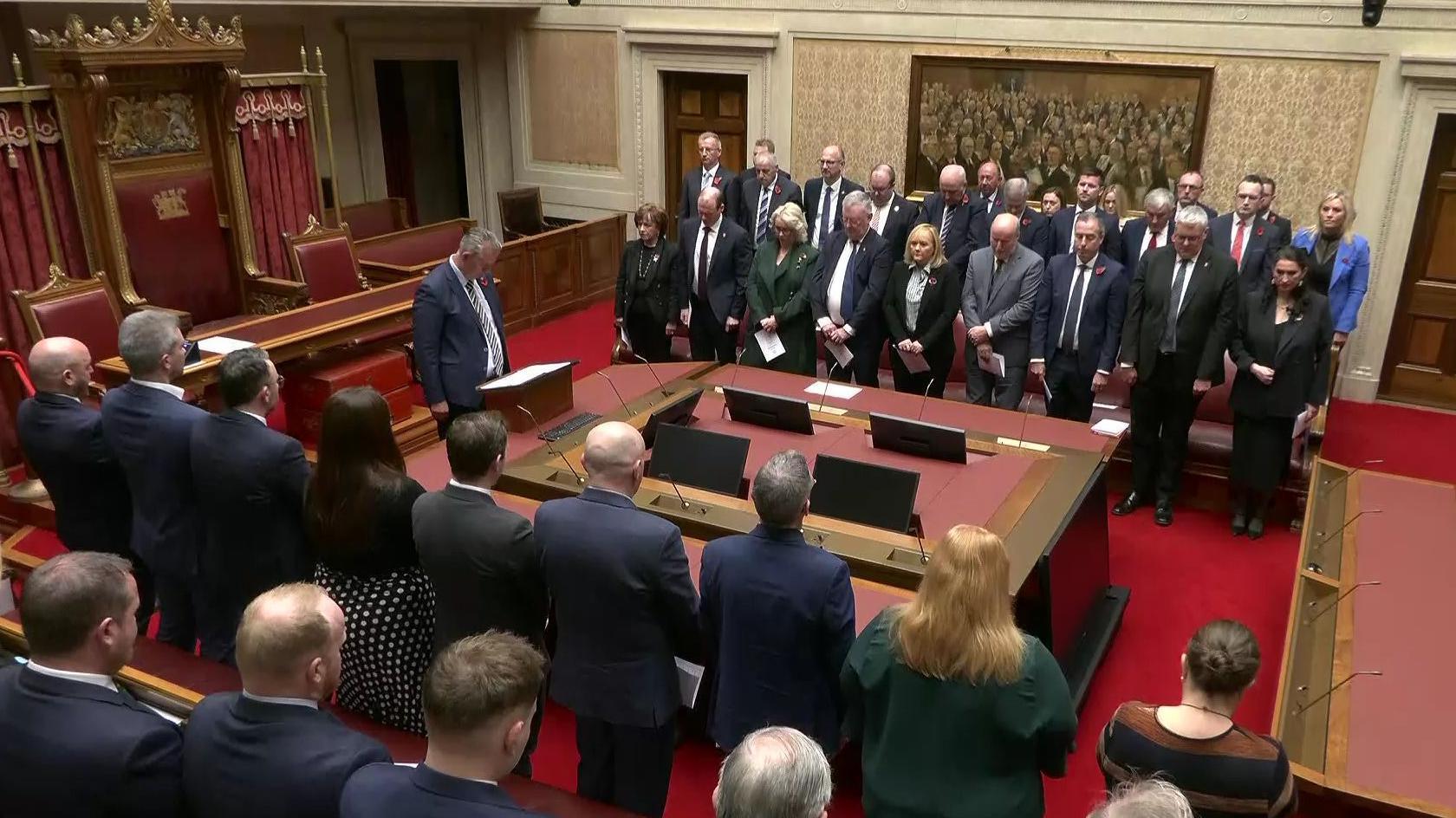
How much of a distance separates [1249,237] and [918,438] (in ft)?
10.6

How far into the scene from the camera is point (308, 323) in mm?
6082

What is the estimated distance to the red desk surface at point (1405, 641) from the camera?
2811 mm

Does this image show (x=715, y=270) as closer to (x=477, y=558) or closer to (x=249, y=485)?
(x=249, y=485)

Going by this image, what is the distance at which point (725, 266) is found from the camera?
6309 millimetres

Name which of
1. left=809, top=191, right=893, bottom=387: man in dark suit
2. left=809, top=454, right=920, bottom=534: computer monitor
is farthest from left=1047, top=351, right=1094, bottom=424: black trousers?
left=809, top=454, right=920, bottom=534: computer monitor

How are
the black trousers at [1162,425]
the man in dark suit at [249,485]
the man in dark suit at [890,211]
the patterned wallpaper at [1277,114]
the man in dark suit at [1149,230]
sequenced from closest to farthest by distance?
1. the man in dark suit at [249,485]
2. the black trousers at [1162,425]
3. the man in dark suit at [1149,230]
4. the man in dark suit at [890,211]
5. the patterned wallpaper at [1277,114]

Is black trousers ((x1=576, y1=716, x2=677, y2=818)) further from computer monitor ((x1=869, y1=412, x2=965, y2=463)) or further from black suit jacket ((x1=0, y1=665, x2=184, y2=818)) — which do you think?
computer monitor ((x1=869, y1=412, x2=965, y2=463))

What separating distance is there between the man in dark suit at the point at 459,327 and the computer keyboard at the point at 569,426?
21.1 inches

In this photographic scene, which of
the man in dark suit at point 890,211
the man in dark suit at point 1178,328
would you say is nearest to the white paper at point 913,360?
the man in dark suit at point 1178,328

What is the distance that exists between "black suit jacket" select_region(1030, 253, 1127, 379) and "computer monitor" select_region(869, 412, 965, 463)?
4.94 ft

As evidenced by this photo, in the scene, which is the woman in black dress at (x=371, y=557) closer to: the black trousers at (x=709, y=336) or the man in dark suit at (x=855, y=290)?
the man in dark suit at (x=855, y=290)

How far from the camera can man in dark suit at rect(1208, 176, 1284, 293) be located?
5.97 metres

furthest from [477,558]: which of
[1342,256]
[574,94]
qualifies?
[574,94]

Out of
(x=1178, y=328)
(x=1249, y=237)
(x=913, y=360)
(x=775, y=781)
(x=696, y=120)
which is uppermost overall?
(x=696, y=120)
